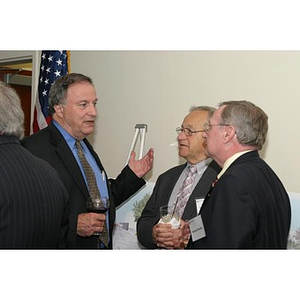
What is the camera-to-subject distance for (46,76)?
4.21 metres

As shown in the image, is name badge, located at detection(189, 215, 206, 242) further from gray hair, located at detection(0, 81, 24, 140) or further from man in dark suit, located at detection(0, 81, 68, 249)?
gray hair, located at detection(0, 81, 24, 140)

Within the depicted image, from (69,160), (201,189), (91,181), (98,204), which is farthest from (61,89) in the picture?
(201,189)

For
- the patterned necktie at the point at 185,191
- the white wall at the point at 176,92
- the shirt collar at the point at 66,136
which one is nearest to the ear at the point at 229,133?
the patterned necktie at the point at 185,191

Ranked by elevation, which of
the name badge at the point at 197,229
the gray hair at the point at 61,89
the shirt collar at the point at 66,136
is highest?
the gray hair at the point at 61,89

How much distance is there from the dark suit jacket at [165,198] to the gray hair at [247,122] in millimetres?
632

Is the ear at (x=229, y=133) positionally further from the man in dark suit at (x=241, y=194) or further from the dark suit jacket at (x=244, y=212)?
the dark suit jacket at (x=244, y=212)

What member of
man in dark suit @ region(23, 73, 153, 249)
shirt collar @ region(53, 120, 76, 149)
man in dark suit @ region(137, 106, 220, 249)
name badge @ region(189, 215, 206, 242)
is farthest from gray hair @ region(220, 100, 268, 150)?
shirt collar @ region(53, 120, 76, 149)

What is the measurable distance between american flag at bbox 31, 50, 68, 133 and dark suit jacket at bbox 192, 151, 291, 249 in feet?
8.27

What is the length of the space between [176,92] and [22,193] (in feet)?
6.25

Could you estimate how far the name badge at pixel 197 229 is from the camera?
79.1 inches

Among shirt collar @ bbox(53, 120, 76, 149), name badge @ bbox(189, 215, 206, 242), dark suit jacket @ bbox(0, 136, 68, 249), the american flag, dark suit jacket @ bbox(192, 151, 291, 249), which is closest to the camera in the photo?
dark suit jacket @ bbox(0, 136, 68, 249)

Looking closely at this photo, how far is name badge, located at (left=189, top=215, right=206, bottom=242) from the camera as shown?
201 centimetres

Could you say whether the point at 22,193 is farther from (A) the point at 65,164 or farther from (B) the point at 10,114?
(A) the point at 65,164
